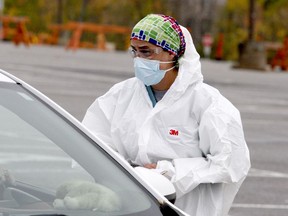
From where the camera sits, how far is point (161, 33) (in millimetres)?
5254

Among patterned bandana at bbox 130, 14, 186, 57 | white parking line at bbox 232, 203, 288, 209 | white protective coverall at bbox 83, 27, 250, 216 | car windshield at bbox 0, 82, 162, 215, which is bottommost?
white parking line at bbox 232, 203, 288, 209

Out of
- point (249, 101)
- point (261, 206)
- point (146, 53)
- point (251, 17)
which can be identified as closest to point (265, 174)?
point (261, 206)

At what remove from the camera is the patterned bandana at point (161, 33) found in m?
5.23

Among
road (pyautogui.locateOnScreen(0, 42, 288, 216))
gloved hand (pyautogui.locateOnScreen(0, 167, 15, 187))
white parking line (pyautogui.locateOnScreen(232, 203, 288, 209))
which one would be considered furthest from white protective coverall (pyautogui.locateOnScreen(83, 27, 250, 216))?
white parking line (pyautogui.locateOnScreen(232, 203, 288, 209))

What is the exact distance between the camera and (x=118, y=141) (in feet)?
17.5

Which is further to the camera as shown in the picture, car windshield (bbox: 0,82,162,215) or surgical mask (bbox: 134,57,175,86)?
surgical mask (bbox: 134,57,175,86)

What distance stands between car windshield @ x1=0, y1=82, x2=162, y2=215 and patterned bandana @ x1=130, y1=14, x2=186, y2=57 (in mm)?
964

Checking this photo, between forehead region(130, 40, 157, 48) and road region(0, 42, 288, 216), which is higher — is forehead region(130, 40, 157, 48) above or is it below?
above

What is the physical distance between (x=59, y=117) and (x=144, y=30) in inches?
40.1

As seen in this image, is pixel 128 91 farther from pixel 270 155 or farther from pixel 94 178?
pixel 270 155

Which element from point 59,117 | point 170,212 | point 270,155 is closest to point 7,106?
point 59,117

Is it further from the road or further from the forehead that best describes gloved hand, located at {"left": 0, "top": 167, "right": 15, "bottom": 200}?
the road

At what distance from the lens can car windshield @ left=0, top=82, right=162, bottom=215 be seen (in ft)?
13.3

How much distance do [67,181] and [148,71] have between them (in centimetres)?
109
